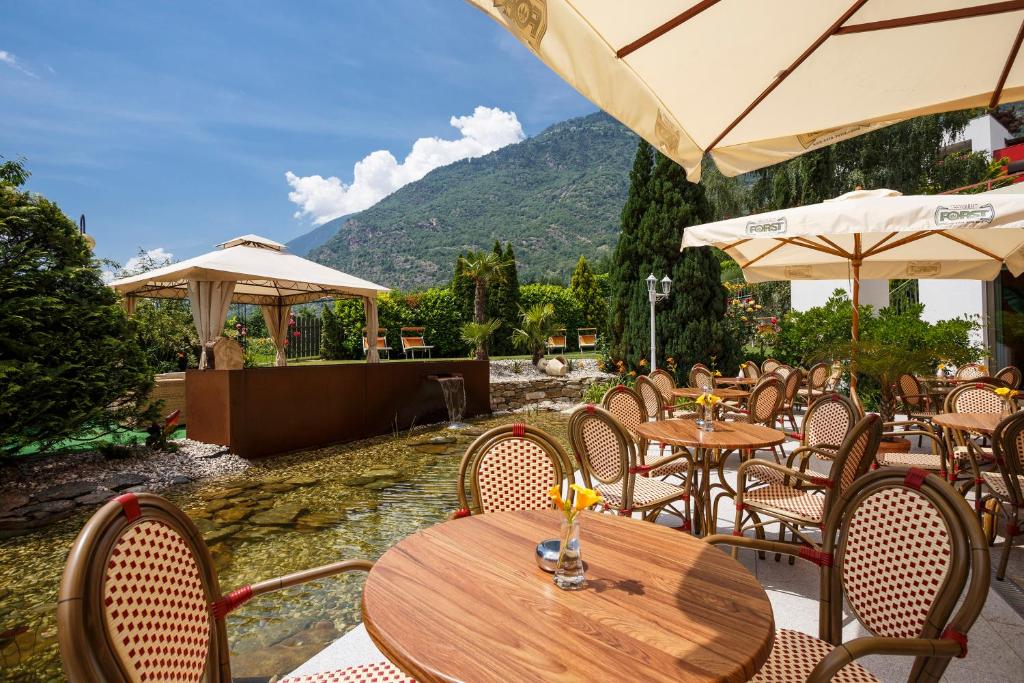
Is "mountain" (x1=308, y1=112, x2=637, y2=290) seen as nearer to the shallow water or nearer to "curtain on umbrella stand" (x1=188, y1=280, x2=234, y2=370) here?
"curtain on umbrella stand" (x1=188, y1=280, x2=234, y2=370)

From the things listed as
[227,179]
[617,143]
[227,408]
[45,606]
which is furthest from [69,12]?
[227,179]

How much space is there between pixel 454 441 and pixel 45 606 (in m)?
5.13

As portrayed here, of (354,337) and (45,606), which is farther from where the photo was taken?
(354,337)

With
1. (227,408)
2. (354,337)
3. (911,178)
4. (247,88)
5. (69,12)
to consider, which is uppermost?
(247,88)

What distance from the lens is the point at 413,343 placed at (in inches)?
604

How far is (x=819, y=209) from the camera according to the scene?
357 centimetres

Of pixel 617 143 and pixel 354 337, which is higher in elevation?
pixel 617 143

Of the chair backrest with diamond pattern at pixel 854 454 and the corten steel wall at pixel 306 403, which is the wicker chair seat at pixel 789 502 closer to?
the chair backrest with diamond pattern at pixel 854 454

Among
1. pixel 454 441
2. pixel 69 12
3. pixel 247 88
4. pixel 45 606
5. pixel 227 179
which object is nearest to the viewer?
pixel 45 606

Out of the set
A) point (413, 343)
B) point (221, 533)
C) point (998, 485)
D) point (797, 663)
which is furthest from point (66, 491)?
point (413, 343)

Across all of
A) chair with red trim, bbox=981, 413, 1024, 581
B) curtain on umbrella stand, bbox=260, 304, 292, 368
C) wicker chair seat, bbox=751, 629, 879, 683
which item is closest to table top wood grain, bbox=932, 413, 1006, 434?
chair with red trim, bbox=981, 413, 1024, 581

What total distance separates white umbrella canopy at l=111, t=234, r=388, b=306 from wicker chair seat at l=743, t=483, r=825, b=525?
6473mm

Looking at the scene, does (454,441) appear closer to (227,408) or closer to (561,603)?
(227,408)

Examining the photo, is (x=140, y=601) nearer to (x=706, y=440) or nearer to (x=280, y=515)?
(x=706, y=440)
